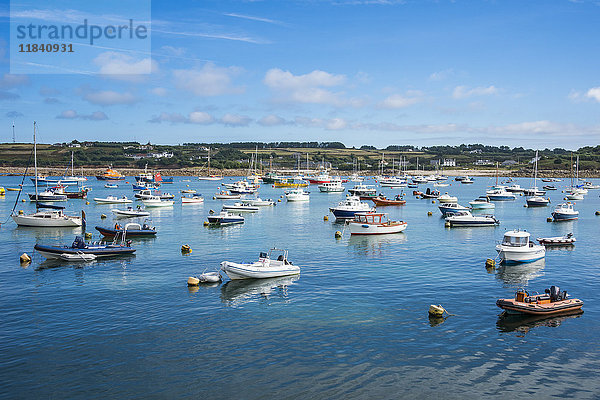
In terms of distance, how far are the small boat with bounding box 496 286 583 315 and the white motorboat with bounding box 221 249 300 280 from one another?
17177 mm

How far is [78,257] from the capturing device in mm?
47781

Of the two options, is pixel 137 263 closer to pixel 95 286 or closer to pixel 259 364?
pixel 95 286

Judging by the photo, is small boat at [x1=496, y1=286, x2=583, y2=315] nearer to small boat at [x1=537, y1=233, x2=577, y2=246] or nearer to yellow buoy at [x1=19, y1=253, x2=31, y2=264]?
small boat at [x1=537, y1=233, x2=577, y2=246]

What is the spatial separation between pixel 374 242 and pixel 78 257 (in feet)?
113

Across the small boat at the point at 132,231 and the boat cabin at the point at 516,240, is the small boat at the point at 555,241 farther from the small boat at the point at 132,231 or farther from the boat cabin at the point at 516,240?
the small boat at the point at 132,231

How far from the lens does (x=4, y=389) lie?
22.0 meters

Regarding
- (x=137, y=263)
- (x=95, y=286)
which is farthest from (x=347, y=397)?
(x=137, y=263)

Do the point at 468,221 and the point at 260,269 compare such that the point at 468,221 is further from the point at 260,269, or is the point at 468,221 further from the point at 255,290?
the point at 255,290

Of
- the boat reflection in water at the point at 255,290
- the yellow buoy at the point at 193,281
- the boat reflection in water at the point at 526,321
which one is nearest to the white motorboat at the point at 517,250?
the boat reflection in water at the point at 526,321

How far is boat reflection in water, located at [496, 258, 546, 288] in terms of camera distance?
4200cm

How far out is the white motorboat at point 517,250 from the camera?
47.7 meters

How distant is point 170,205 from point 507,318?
8812cm

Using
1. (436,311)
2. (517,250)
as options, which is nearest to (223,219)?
(517,250)

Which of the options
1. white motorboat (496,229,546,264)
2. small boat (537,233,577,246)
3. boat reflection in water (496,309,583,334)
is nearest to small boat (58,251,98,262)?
boat reflection in water (496,309,583,334)
